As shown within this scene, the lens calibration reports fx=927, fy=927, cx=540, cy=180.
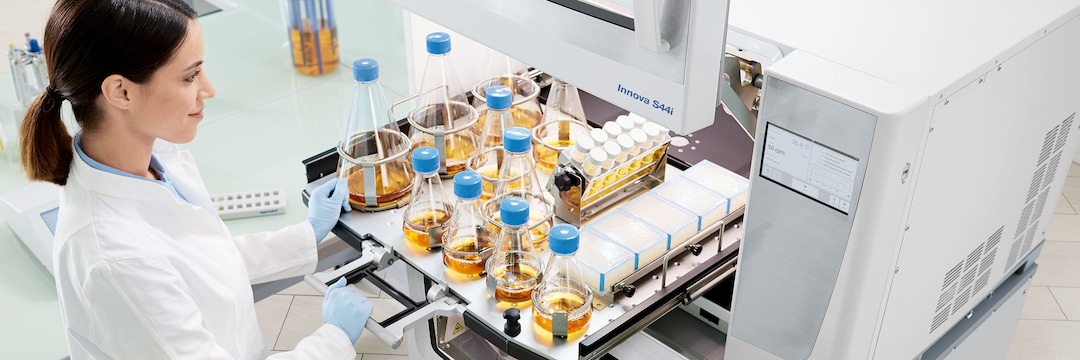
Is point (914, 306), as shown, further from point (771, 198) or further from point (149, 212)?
point (149, 212)

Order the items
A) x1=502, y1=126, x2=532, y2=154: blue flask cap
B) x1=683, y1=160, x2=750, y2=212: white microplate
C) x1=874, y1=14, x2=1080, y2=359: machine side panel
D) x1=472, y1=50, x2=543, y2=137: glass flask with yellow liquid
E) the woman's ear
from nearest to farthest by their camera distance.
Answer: x1=874, y1=14, x2=1080, y2=359: machine side panel
the woman's ear
x1=502, y1=126, x2=532, y2=154: blue flask cap
x1=683, y1=160, x2=750, y2=212: white microplate
x1=472, y1=50, x2=543, y2=137: glass flask with yellow liquid

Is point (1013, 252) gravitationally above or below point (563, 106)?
below

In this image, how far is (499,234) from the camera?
158 cm

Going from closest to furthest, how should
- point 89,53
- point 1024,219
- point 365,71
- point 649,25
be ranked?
point 649,25 < point 89,53 < point 1024,219 < point 365,71

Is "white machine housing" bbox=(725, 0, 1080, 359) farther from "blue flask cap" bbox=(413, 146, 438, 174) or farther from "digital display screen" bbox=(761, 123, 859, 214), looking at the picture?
"blue flask cap" bbox=(413, 146, 438, 174)

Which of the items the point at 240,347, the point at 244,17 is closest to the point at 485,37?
the point at 240,347

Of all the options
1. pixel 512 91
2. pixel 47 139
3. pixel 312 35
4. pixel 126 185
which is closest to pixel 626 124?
pixel 512 91

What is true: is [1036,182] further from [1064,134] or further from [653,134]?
[653,134]

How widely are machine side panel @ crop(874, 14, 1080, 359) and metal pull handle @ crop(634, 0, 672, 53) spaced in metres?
0.36

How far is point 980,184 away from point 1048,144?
0.27m

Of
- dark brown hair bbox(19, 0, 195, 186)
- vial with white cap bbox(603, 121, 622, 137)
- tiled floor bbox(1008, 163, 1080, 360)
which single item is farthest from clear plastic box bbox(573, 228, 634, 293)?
tiled floor bbox(1008, 163, 1080, 360)

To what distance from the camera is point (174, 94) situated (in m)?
1.45

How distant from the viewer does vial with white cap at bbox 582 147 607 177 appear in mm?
1632

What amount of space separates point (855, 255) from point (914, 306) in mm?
288
